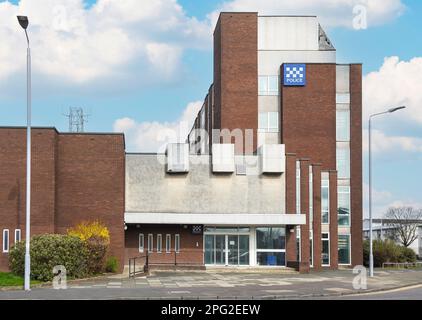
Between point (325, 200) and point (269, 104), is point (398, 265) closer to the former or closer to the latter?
point (325, 200)

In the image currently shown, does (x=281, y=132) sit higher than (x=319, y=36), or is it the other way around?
(x=319, y=36)

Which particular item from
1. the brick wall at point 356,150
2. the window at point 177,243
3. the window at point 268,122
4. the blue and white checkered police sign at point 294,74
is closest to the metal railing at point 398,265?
the brick wall at point 356,150

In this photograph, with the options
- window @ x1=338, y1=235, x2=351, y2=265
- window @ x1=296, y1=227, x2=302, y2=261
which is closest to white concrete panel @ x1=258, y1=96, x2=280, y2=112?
window @ x1=338, y1=235, x2=351, y2=265

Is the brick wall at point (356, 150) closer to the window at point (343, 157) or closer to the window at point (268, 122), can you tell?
the window at point (343, 157)

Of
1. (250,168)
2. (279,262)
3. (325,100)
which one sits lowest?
(279,262)

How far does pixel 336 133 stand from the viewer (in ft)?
182

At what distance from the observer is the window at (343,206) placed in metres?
54.8

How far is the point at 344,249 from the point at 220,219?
14400 mm

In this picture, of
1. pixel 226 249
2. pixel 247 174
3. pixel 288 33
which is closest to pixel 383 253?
pixel 226 249
